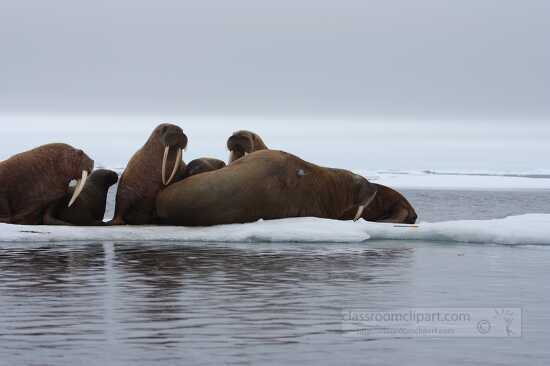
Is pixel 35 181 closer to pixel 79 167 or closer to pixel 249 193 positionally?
pixel 79 167

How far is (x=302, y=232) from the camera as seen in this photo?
44.2 ft

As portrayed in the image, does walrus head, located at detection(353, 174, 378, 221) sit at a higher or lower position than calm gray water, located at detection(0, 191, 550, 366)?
higher

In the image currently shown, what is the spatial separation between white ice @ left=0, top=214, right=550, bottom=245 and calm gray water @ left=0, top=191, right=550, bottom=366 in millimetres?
475

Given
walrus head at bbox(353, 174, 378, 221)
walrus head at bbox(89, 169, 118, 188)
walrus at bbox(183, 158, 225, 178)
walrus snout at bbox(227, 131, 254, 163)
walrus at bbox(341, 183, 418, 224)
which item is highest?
Result: walrus snout at bbox(227, 131, 254, 163)

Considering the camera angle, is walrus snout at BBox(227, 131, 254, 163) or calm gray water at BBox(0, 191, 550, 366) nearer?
calm gray water at BBox(0, 191, 550, 366)

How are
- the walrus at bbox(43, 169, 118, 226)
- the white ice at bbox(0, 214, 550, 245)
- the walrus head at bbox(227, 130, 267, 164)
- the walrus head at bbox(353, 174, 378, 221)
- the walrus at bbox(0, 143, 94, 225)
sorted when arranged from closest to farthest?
1. the white ice at bbox(0, 214, 550, 245)
2. the walrus at bbox(0, 143, 94, 225)
3. the walrus at bbox(43, 169, 118, 226)
4. the walrus head at bbox(353, 174, 378, 221)
5. the walrus head at bbox(227, 130, 267, 164)

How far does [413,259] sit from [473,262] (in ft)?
2.18

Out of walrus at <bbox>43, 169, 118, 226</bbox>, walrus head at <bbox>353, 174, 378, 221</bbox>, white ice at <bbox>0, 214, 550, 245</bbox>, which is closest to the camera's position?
white ice at <bbox>0, 214, 550, 245</bbox>

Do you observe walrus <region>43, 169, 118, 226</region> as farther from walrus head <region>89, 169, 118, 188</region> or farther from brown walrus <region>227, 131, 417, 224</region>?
brown walrus <region>227, 131, 417, 224</region>

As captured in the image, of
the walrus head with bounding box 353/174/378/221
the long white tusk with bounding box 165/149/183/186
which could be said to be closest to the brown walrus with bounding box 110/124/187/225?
the long white tusk with bounding box 165/149/183/186

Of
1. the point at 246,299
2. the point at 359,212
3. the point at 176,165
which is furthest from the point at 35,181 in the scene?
the point at 246,299

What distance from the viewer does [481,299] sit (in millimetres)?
8148

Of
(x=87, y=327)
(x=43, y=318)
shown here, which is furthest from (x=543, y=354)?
(x=43, y=318)

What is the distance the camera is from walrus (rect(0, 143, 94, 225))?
14.0m
